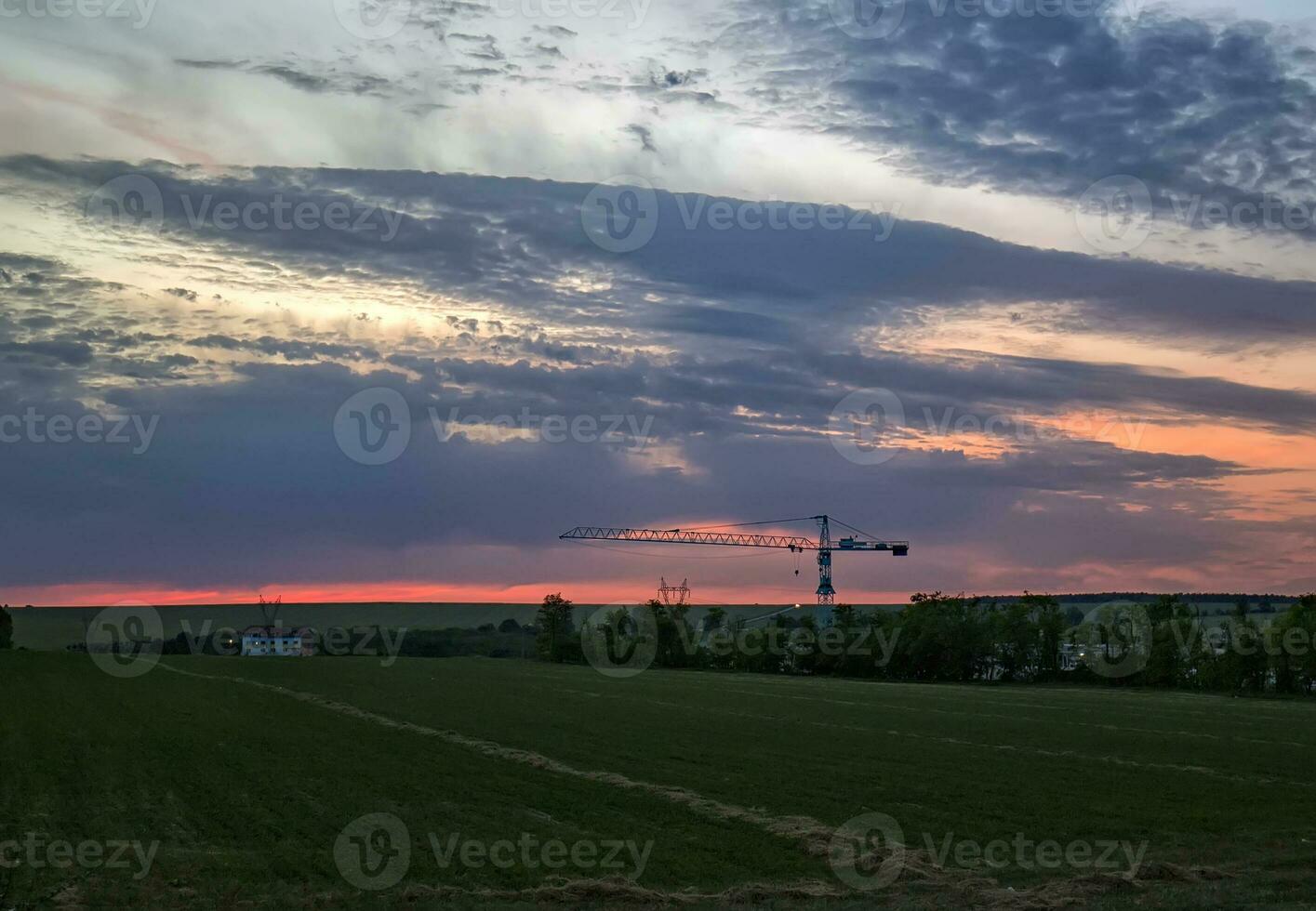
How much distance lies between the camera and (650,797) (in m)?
27.9

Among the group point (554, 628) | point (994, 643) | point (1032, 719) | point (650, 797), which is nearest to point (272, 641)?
point (554, 628)

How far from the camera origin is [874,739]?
4409 cm

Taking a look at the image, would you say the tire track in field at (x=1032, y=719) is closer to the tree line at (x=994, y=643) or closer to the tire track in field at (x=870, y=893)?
the tire track in field at (x=870, y=893)

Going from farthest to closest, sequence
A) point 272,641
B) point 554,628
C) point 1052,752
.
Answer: point 272,641 → point 554,628 → point 1052,752

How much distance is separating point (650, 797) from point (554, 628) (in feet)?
454

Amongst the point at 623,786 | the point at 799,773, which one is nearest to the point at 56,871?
the point at 623,786

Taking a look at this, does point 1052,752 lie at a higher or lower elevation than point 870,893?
lower

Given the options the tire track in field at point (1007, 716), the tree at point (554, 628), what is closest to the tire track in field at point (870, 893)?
the tire track in field at point (1007, 716)

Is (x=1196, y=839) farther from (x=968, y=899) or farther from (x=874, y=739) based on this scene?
(x=874, y=739)

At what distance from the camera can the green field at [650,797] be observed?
1855 cm

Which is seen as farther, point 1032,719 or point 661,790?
point 1032,719

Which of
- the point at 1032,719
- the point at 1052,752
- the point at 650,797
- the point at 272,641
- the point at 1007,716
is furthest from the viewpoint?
the point at 272,641

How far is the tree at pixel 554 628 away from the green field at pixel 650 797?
311ft

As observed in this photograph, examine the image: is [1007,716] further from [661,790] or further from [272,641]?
[272,641]
